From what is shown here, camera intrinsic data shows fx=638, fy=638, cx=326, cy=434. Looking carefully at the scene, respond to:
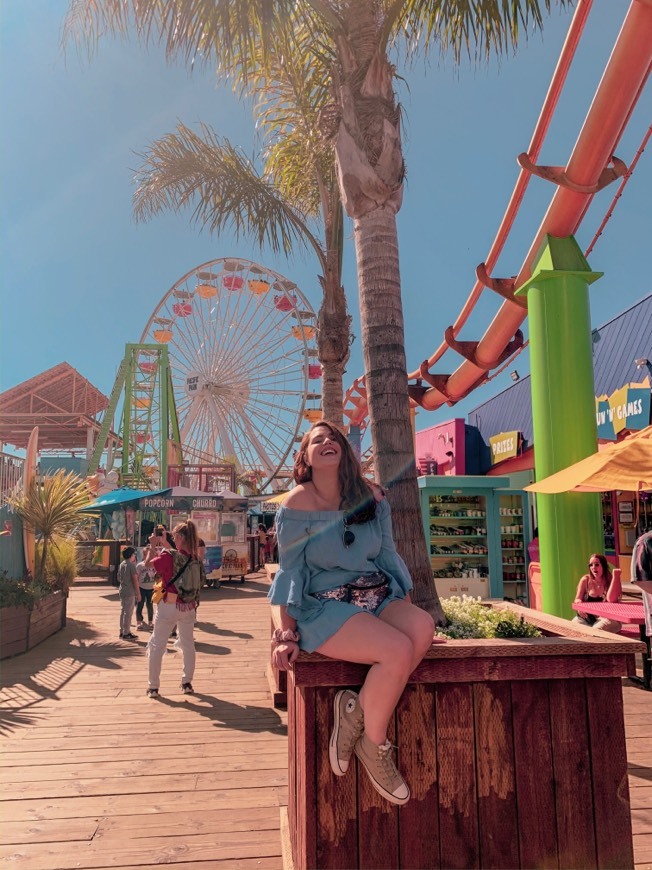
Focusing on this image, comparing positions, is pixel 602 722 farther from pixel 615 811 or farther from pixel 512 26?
pixel 512 26

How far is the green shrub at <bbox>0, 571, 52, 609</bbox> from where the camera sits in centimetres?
732

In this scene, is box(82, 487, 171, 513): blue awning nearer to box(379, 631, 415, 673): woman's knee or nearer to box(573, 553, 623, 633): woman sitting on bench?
box(573, 553, 623, 633): woman sitting on bench

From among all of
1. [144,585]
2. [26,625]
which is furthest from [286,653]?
[144,585]

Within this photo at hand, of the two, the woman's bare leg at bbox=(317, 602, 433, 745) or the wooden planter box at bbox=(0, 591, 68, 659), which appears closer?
the woman's bare leg at bbox=(317, 602, 433, 745)

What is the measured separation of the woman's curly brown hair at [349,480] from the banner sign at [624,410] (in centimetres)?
759

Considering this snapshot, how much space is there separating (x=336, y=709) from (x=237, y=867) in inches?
42.3

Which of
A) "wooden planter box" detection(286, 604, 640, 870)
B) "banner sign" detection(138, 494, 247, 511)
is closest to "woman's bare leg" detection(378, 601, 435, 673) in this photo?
"wooden planter box" detection(286, 604, 640, 870)

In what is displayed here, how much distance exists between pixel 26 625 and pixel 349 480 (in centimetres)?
660

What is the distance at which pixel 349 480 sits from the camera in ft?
8.02

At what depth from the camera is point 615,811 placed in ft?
7.48

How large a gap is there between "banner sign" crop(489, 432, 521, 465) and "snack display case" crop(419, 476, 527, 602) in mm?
1197

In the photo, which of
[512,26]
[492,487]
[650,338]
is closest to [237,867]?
[512,26]

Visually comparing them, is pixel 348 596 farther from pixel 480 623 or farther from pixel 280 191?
pixel 280 191

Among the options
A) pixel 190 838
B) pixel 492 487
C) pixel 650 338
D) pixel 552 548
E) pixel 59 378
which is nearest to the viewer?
pixel 190 838
